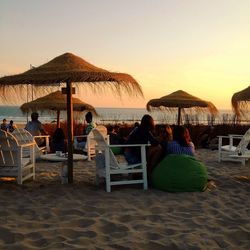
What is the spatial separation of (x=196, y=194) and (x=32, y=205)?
7.70 feet

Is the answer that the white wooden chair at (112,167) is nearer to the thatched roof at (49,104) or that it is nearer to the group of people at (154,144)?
the group of people at (154,144)

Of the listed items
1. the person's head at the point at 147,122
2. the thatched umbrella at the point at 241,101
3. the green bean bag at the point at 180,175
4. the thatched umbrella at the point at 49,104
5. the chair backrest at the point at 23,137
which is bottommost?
the green bean bag at the point at 180,175

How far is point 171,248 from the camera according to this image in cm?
379

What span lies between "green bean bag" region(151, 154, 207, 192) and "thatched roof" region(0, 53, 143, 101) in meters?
1.19

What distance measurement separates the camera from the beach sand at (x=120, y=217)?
154 inches

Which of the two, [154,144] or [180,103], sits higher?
[180,103]

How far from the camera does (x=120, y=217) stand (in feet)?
15.7

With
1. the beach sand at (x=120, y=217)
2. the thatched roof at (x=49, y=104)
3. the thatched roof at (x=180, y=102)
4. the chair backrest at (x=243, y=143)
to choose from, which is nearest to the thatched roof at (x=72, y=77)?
the beach sand at (x=120, y=217)

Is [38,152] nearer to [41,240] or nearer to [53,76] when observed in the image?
[53,76]

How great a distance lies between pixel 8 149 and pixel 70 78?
1.46 metres

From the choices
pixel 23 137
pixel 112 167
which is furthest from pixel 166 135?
pixel 23 137

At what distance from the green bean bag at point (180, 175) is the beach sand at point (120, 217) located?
157mm

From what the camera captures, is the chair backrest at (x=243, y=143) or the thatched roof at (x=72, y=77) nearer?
the thatched roof at (x=72, y=77)

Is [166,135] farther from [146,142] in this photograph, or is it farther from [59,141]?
[59,141]
